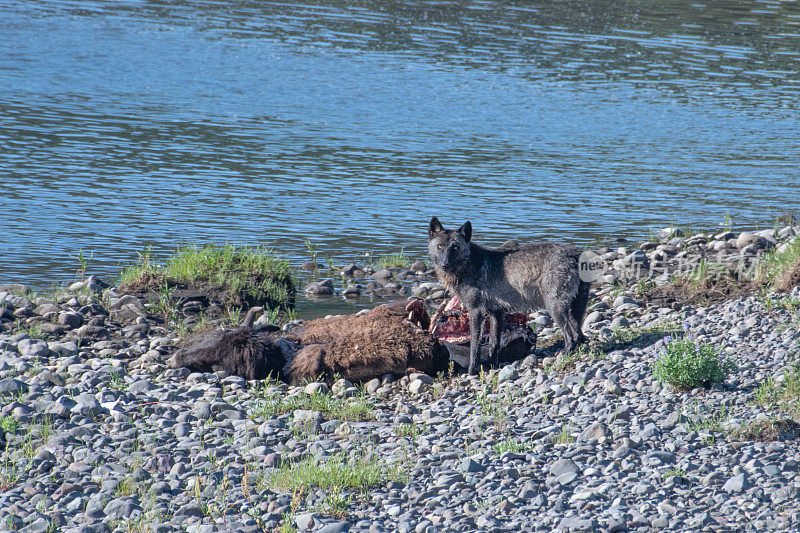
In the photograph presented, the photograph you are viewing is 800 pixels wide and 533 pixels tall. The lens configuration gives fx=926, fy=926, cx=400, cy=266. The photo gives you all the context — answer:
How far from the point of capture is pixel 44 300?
11.5 metres

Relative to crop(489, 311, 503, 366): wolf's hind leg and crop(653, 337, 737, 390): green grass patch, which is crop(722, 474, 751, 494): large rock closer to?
crop(653, 337, 737, 390): green grass patch

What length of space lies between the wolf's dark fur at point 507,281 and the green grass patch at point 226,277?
3.18m

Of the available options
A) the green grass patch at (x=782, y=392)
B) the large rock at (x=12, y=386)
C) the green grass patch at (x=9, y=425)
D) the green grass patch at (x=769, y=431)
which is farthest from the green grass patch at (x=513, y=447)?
the large rock at (x=12, y=386)

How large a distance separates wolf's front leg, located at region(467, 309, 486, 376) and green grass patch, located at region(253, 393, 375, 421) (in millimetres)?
1248

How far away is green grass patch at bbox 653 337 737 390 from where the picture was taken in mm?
7469

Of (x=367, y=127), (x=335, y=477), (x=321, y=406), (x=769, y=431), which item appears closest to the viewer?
(x=335, y=477)

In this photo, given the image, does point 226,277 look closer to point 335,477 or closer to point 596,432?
point 335,477

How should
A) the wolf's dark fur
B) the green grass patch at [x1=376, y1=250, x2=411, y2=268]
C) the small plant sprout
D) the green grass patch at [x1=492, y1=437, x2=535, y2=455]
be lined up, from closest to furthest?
the green grass patch at [x1=492, y1=437, x2=535, y2=455], the wolf's dark fur, the small plant sprout, the green grass patch at [x1=376, y1=250, x2=411, y2=268]

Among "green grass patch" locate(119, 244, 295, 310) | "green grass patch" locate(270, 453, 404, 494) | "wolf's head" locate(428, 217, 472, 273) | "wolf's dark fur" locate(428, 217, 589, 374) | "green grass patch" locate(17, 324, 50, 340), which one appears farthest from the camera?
"green grass patch" locate(119, 244, 295, 310)

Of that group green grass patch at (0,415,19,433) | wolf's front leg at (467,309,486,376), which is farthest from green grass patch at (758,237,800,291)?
green grass patch at (0,415,19,433)

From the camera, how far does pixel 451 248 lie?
9.22 m

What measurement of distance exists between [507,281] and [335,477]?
11.4ft

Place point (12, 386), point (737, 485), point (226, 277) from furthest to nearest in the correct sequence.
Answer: point (226, 277) → point (12, 386) → point (737, 485)

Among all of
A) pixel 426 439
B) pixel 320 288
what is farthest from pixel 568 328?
pixel 320 288
